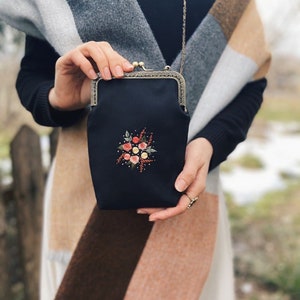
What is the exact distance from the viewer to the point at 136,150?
75 centimetres

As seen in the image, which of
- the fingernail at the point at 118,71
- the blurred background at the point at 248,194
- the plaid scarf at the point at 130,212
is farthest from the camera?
the blurred background at the point at 248,194

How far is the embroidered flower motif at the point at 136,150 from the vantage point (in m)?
0.75

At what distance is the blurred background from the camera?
1.91m

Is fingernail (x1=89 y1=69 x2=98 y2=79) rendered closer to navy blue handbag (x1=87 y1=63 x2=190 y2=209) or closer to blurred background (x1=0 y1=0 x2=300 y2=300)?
navy blue handbag (x1=87 y1=63 x2=190 y2=209)

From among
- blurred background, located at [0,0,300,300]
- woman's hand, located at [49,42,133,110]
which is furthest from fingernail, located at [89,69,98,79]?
blurred background, located at [0,0,300,300]

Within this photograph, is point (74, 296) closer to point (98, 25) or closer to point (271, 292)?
point (98, 25)

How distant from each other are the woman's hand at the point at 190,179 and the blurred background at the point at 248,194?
1102 millimetres

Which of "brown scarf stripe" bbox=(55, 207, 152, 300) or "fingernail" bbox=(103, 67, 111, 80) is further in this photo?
"brown scarf stripe" bbox=(55, 207, 152, 300)

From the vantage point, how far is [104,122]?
76 centimetres

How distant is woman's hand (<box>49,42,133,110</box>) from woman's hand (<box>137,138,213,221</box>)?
210 mm

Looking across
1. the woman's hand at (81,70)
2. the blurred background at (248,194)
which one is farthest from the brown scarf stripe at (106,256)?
the blurred background at (248,194)

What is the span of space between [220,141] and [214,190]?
0.50ft

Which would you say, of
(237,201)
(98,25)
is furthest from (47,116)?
(237,201)

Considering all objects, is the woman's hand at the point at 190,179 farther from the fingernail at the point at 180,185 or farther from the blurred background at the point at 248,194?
the blurred background at the point at 248,194
